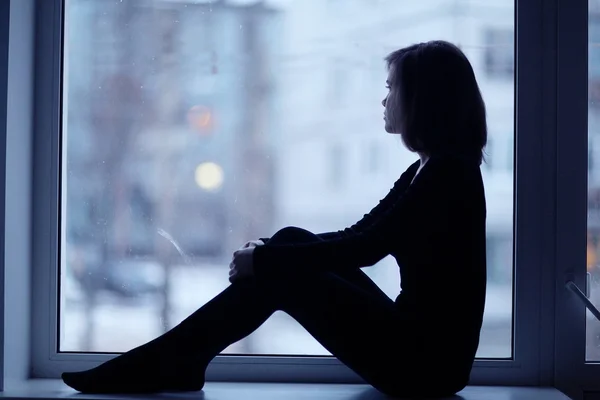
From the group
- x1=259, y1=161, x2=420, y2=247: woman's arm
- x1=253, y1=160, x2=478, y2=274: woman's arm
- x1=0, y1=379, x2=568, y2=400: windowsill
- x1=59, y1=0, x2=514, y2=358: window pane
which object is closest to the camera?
x1=253, y1=160, x2=478, y2=274: woman's arm

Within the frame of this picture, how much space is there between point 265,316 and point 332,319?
141 mm

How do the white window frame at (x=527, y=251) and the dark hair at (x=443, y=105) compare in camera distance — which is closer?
the dark hair at (x=443, y=105)

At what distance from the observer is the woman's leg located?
4.05 ft

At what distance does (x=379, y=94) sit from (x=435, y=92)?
28cm

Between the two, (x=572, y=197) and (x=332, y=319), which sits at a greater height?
(x=572, y=197)

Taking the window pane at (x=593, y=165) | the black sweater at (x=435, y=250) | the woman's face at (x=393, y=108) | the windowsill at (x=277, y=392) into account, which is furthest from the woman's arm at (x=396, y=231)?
the window pane at (x=593, y=165)

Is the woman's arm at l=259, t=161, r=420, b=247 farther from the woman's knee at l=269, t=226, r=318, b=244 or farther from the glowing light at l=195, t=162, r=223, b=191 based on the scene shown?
the glowing light at l=195, t=162, r=223, b=191

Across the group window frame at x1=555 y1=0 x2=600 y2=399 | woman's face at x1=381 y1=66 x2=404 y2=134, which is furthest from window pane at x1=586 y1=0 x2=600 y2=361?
woman's face at x1=381 y1=66 x2=404 y2=134

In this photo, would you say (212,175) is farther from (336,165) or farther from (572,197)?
(572,197)

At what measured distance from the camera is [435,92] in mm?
1285

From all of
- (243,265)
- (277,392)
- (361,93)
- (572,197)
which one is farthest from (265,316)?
(572,197)

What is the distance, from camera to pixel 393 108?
1.36m

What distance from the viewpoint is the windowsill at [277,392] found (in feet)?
4.32

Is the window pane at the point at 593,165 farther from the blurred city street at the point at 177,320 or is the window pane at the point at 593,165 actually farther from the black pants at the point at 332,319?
the black pants at the point at 332,319
